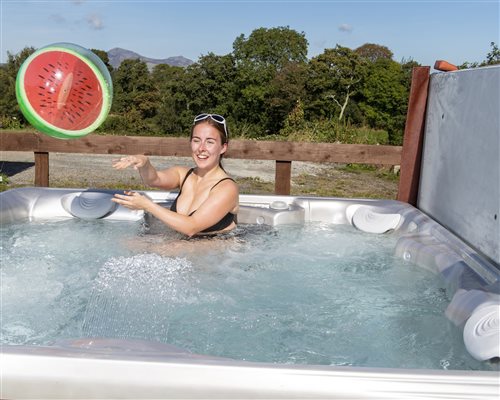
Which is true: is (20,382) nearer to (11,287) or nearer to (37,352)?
(37,352)

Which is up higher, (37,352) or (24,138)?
(24,138)

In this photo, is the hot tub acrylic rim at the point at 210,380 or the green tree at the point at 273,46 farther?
the green tree at the point at 273,46

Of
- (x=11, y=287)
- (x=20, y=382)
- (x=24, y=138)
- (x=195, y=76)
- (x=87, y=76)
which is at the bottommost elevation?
(x=11, y=287)

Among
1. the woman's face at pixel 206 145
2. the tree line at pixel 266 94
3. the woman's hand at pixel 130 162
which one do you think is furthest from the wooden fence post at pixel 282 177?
the tree line at pixel 266 94

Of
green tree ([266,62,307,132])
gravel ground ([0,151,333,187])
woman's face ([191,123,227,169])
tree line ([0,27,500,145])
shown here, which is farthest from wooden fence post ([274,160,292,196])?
green tree ([266,62,307,132])

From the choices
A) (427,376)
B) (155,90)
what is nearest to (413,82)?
(427,376)

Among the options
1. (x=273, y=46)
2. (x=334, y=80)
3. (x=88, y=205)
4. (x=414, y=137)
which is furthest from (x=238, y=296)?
(x=273, y=46)

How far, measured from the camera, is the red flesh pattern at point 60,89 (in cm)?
253

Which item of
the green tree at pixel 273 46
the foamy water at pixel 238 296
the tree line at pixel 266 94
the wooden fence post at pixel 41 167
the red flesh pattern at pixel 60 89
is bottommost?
the foamy water at pixel 238 296

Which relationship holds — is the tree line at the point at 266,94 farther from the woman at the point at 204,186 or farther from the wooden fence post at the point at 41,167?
the woman at the point at 204,186

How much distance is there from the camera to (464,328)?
191cm

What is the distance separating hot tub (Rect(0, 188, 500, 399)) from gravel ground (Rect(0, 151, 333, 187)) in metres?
3.01

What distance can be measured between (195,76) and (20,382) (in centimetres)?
1656

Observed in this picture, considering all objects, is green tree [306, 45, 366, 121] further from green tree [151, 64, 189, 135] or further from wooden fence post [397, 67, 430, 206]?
wooden fence post [397, 67, 430, 206]
